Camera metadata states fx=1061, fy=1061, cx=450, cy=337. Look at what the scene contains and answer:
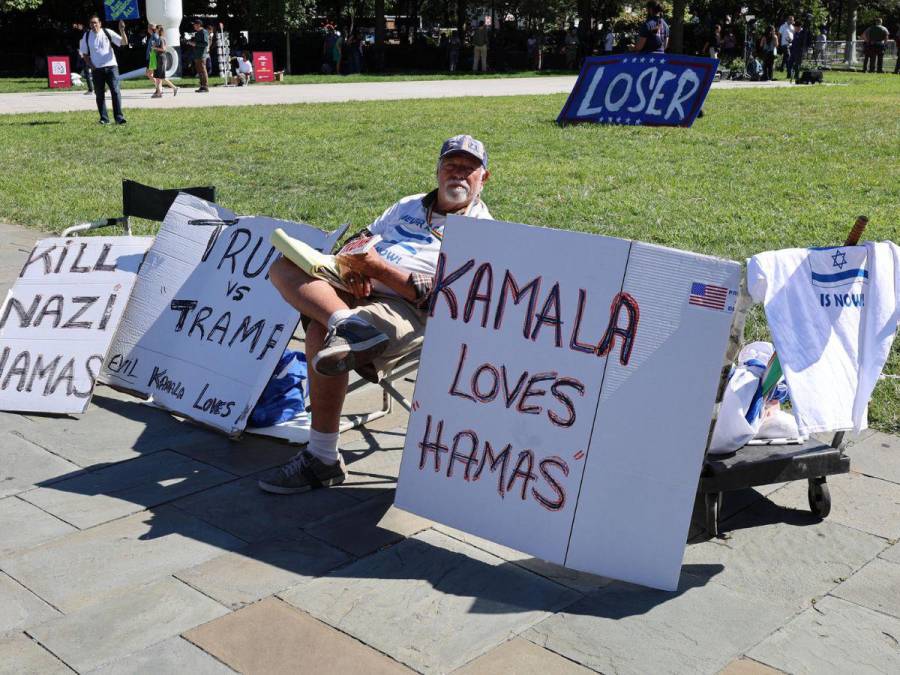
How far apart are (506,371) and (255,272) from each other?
1852 mm

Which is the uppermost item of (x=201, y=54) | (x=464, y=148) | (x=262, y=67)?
(x=201, y=54)

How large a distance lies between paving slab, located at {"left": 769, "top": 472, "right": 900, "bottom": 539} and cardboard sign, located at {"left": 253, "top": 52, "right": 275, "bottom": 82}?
2711 cm

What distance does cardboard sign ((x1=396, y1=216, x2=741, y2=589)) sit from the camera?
10.4ft

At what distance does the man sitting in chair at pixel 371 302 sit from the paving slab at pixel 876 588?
1.74 metres

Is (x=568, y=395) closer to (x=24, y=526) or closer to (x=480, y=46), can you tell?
(x=24, y=526)

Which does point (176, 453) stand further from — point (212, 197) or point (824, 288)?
point (824, 288)

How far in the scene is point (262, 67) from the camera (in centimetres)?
2939

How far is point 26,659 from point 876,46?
1456 inches

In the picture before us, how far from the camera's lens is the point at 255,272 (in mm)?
4910

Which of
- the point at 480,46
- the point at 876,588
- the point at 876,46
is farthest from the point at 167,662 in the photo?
the point at 876,46

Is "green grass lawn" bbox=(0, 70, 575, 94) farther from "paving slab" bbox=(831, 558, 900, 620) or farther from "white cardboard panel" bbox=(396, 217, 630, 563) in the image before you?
"paving slab" bbox=(831, 558, 900, 620)

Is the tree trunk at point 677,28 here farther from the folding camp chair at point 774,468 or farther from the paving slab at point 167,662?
the paving slab at point 167,662

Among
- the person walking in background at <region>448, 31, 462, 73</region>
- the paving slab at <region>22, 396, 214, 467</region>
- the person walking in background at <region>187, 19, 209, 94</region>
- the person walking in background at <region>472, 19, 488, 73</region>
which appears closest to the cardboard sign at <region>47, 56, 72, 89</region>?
the person walking in background at <region>187, 19, 209, 94</region>

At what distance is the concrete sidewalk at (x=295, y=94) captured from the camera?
A: 2078cm
